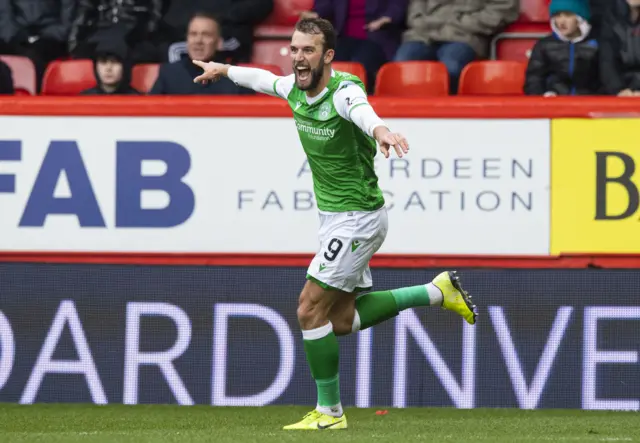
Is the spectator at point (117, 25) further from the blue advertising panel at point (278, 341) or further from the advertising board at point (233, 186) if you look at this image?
the blue advertising panel at point (278, 341)

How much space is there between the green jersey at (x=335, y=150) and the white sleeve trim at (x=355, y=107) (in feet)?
0.29

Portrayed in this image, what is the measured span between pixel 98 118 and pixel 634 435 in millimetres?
3878

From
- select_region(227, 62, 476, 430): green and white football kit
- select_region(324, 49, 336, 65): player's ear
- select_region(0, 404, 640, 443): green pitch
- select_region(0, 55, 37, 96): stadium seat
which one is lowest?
select_region(0, 404, 640, 443): green pitch

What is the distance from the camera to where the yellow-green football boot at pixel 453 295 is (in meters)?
7.80

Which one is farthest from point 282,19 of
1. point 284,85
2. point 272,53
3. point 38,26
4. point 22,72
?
point 284,85

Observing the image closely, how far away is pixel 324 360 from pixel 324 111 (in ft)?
4.04

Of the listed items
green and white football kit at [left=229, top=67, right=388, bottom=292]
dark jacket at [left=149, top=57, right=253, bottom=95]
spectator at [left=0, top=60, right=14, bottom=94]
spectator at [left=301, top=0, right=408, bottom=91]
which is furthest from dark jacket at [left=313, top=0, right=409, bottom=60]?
green and white football kit at [left=229, top=67, right=388, bottom=292]

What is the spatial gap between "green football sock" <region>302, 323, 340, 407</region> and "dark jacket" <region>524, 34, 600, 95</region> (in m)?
3.22

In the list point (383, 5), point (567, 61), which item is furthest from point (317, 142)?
point (383, 5)

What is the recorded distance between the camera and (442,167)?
8.87 metres

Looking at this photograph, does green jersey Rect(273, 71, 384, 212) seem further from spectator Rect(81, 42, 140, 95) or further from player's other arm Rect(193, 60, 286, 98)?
spectator Rect(81, 42, 140, 95)

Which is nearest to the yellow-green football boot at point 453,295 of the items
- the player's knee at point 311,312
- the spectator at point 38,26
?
the player's knee at point 311,312

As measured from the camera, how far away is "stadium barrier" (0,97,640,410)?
8766mm

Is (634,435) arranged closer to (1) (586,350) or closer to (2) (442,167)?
(1) (586,350)
